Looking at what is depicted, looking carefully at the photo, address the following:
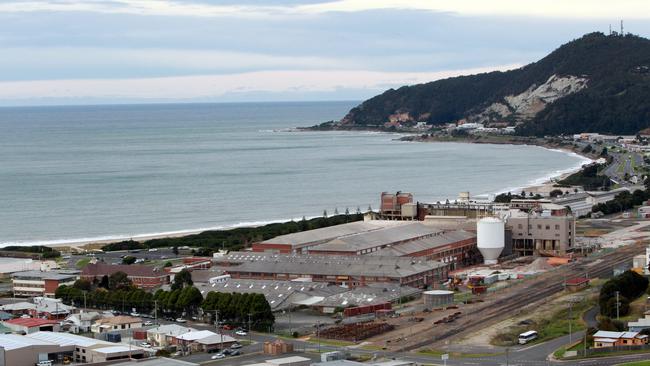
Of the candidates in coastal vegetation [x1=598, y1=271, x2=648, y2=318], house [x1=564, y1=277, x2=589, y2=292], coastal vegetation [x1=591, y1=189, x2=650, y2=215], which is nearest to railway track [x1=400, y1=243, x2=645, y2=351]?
house [x1=564, y1=277, x2=589, y2=292]

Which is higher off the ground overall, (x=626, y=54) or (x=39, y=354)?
(x=626, y=54)

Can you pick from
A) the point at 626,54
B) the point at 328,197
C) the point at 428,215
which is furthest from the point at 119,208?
the point at 626,54

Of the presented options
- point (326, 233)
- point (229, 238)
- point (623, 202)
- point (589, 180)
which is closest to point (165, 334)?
point (326, 233)

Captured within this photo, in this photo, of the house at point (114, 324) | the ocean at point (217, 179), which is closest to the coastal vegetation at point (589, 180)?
the ocean at point (217, 179)

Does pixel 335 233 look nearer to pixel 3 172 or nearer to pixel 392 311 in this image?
pixel 392 311

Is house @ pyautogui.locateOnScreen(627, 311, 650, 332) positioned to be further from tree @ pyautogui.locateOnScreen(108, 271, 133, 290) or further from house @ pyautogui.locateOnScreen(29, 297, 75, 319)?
tree @ pyautogui.locateOnScreen(108, 271, 133, 290)
